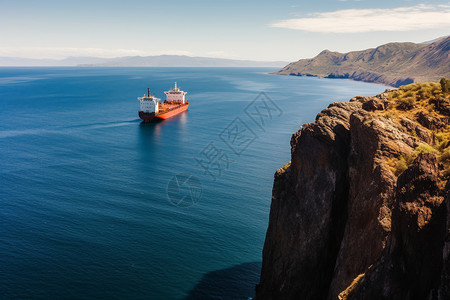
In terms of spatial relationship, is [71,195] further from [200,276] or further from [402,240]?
[402,240]

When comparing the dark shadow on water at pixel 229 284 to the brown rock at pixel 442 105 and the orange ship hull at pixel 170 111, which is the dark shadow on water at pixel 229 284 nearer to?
the brown rock at pixel 442 105

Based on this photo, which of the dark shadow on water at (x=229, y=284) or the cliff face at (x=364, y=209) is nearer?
the cliff face at (x=364, y=209)

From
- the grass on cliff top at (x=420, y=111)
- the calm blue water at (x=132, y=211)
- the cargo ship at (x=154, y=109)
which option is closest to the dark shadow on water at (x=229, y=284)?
the calm blue water at (x=132, y=211)

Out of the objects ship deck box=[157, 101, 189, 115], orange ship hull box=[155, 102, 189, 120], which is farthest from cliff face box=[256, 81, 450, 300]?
ship deck box=[157, 101, 189, 115]

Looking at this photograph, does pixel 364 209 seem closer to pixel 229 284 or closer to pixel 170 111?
pixel 229 284

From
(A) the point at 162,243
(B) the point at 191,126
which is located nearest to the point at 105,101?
(B) the point at 191,126

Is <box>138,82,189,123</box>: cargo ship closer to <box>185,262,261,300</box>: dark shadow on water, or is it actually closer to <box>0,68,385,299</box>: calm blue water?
<box>0,68,385,299</box>: calm blue water
